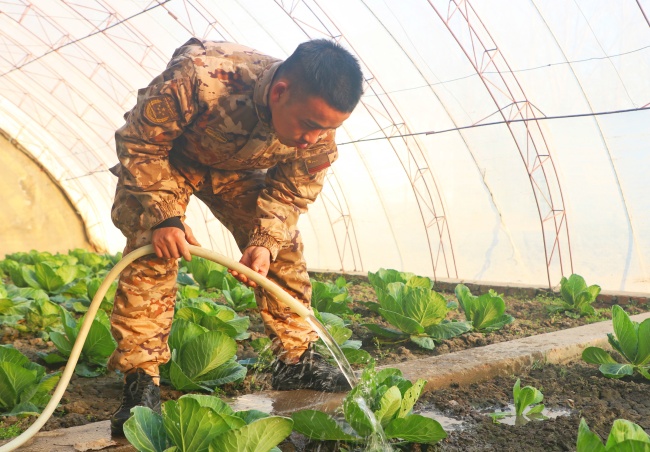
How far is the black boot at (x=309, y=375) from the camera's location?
2.83 metres

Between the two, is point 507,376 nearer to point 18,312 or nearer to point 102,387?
point 102,387

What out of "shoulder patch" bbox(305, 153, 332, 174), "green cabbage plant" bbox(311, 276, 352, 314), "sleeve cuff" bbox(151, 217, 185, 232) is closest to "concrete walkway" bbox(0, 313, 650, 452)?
"sleeve cuff" bbox(151, 217, 185, 232)

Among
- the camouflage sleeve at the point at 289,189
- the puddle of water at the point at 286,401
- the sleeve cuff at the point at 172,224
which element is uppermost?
the camouflage sleeve at the point at 289,189

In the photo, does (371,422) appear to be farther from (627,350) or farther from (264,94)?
(627,350)

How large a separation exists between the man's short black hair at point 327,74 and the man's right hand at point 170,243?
708 millimetres

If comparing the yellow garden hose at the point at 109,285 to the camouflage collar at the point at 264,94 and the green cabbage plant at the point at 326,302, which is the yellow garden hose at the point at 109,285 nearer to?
the camouflage collar at the point at 264,94

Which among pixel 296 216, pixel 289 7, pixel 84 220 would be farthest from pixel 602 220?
pixel 84 220

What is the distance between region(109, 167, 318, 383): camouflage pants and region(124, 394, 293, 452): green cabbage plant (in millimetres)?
709

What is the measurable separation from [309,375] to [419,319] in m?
1.26

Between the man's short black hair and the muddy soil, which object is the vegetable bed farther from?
the man's short black hair

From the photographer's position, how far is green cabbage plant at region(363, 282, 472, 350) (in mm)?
3916

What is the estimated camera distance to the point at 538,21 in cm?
804

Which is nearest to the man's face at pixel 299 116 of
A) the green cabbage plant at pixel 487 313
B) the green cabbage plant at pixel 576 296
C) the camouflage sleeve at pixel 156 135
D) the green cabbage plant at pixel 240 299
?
the camouflage sleeve at pixel 156 135

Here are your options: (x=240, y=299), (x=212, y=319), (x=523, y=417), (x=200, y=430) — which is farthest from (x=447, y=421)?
(x=240, y=299)
